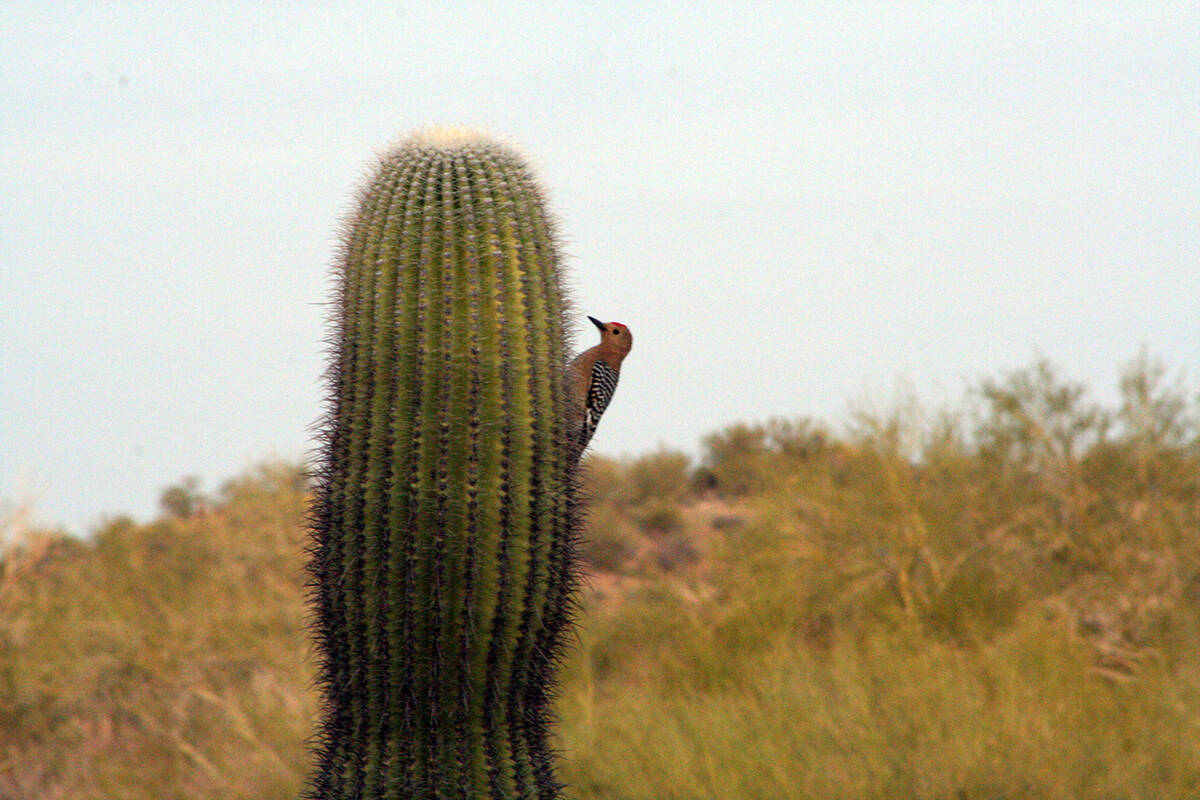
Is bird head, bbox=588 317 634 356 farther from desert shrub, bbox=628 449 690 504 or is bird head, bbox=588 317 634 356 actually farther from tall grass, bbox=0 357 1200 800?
desert shrub, bbox=628 449 690 504

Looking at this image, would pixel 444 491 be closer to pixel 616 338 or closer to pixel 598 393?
pixel 598 393

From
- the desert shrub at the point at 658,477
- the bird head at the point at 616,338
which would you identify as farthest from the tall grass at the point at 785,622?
the desert shrub at the point at 658,477

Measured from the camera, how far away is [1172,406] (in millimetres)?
13695

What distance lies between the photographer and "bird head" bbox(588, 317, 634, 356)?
4.17 metres

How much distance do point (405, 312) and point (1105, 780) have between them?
5.65 metres

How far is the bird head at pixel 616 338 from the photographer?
417 centimetres

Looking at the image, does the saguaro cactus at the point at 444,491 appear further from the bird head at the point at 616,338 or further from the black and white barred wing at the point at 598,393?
the bird head at the point at 616,338

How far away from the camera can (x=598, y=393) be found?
4000mm

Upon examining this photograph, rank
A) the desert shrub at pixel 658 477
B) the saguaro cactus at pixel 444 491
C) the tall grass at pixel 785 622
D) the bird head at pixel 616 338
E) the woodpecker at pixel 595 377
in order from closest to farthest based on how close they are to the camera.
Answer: the saguaro cactus at pixel 444 491 → the woodpecker at pixel 595 377 → the bird head at pixel 616 338 → the tall grass at pixel 785 622 → the desert shrub at pixel 658 477

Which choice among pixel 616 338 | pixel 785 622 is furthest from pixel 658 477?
pixel 616 338

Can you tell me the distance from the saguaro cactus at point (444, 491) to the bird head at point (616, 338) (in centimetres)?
58

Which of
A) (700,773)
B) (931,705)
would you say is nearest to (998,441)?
(931,705)

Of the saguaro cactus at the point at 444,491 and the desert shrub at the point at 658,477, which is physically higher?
the desert shrub at the point at 658,477

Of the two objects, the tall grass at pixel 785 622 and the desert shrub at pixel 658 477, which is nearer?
the tall grass at pixel 785 622
